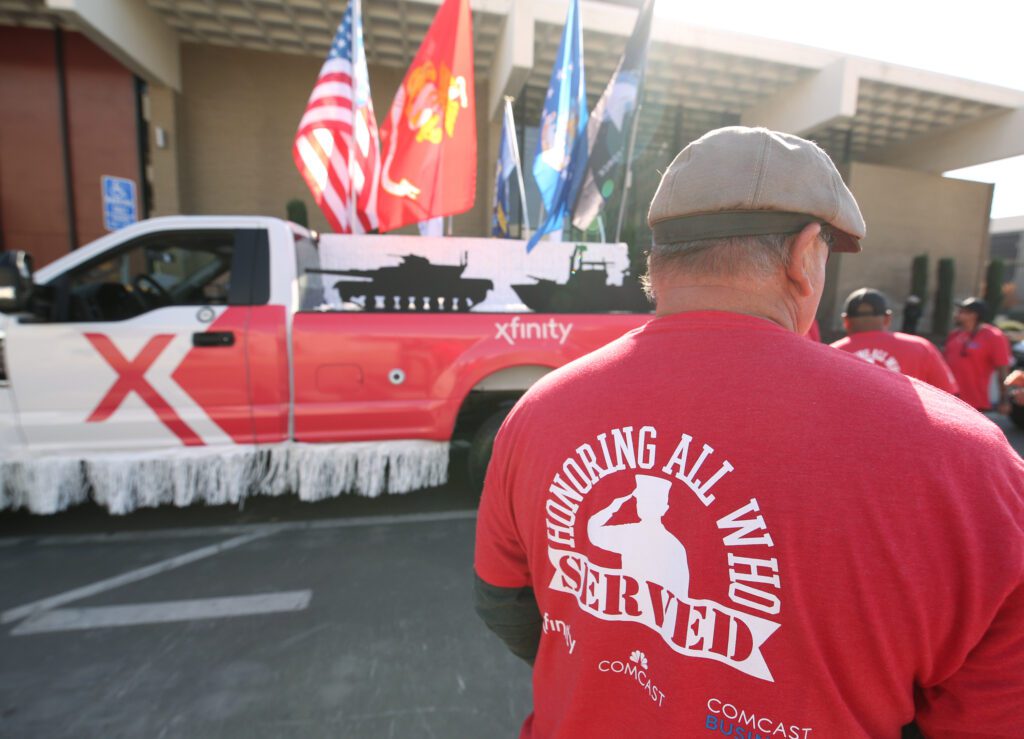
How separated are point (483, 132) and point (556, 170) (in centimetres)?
669

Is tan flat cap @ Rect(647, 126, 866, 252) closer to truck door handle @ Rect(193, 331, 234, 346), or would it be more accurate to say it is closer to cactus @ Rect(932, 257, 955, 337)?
truck door handle @ Rect(193, 331, 234, 346)

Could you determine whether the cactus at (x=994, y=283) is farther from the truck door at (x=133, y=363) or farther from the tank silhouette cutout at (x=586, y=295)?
the truck door at (x=133, y=363)

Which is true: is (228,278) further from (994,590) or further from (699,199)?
(994,590)

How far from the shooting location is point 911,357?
311 centimetres

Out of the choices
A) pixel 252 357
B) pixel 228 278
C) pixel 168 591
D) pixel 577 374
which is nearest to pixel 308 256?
pixel 228 278

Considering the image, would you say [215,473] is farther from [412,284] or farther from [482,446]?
[412,284]

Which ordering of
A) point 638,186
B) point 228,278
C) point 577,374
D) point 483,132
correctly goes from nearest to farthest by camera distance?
point 577,374
point 228,278
point 483,132
point 638,186

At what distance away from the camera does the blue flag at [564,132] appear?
5.71m

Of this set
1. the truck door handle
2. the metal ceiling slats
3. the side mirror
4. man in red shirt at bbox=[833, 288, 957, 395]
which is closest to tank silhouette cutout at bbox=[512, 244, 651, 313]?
man in red shirt at bbox=[833, 288, 957, 395]

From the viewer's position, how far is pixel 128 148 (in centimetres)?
1007

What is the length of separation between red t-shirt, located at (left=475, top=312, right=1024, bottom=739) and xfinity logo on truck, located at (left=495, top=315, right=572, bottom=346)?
301 cm

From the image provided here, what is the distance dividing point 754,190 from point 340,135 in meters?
5.74

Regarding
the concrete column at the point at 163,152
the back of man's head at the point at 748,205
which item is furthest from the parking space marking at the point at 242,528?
the concrete column at the point at 163,152

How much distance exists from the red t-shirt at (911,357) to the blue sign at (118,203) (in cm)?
1062
